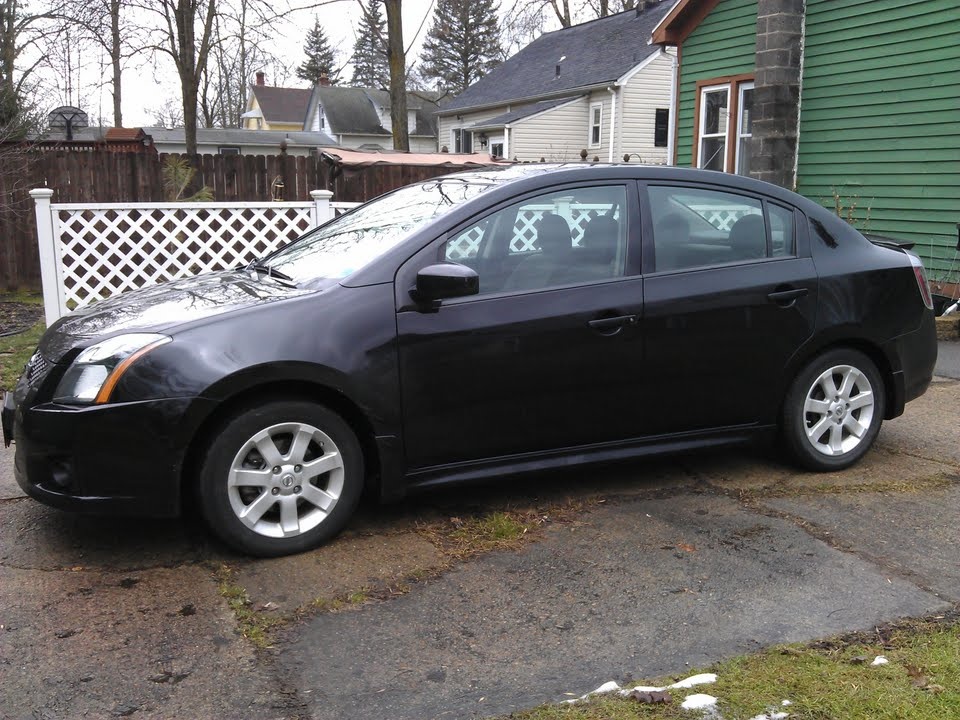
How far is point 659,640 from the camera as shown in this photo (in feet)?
10.3

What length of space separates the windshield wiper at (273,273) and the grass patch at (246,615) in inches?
54.0

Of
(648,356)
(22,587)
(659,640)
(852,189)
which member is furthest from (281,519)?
(852,189)

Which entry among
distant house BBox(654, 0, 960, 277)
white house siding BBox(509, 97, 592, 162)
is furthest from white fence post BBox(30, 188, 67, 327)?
white house siding BBox(509, 97, 592, 162)

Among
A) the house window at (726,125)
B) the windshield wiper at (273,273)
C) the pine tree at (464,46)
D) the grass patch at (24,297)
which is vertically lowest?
the grass patch at (24,297)

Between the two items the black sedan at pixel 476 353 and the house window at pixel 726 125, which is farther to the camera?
the house window at pixel 726 125

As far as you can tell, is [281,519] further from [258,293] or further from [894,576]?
[894,576]

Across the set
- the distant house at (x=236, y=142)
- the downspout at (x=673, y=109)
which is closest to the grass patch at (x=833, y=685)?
the downspout at (x=673, y=109)

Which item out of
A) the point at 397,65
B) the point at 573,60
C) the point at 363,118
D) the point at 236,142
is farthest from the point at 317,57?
the point at 397,65

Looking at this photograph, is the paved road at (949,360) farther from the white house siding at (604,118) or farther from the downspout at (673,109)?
the white house siding at (604,118)

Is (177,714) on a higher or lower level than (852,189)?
lower

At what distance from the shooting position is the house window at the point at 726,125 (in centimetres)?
1380

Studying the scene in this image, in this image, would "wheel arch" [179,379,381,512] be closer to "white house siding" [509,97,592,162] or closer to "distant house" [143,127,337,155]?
"white house siding" [509,97,592,162]

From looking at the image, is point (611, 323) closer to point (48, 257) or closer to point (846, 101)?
point (48, 257)

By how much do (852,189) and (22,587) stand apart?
1129cm
